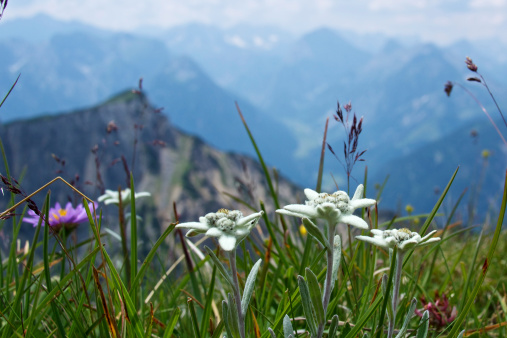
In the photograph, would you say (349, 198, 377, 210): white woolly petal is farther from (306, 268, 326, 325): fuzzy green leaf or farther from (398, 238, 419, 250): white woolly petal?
(306, 268, 326, 325): fuzzy green leaf

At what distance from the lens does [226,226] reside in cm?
148

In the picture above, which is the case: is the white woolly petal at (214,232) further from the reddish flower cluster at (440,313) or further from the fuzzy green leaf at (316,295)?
the reddish flower cluster at (440,313)

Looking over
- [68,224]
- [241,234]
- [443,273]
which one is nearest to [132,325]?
[241,234]

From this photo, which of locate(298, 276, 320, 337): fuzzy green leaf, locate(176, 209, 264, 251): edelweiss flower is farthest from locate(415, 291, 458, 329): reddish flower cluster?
locate(176, 209, 264, 251): edelweiss flower

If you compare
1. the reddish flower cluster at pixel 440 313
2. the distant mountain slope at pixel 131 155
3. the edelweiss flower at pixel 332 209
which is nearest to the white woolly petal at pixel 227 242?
the edelweiss flower at pixel 332 209

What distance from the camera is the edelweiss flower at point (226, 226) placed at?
4.75 ft

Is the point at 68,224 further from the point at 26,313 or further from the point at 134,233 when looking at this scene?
the point at 134,233

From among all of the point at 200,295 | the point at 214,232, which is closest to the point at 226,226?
the point at 214,232

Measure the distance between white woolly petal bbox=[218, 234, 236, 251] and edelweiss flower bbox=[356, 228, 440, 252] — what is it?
42 centimetres

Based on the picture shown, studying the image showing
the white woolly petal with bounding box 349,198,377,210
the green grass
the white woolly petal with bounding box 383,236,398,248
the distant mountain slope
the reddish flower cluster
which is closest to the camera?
the white woolly petal with bounding box 383,236,398,248

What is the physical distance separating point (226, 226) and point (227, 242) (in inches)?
3.8

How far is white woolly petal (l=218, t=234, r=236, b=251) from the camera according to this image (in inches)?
52.6

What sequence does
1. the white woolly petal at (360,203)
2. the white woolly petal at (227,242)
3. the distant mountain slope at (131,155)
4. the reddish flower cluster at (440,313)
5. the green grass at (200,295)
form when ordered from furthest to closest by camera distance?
the distant mountain slope at (131,155) < the reddish flower cluster at (440,313) < the green grass at (200,295) < the white woolly petal at (360,203) < the white woolly petal at (227,242)

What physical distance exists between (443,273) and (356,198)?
3052 millimetres
